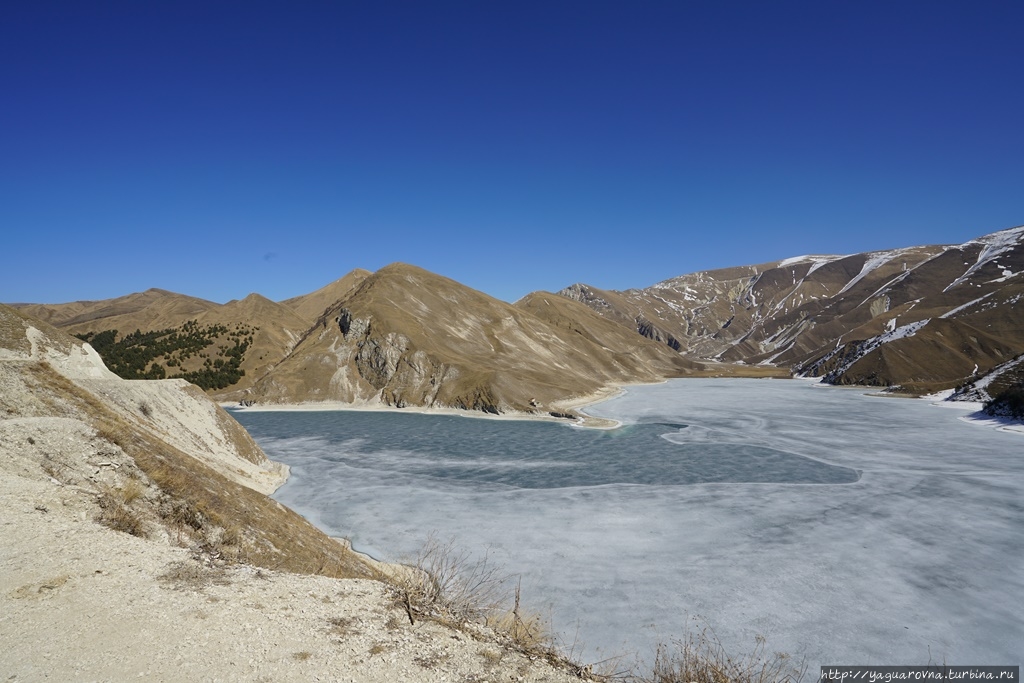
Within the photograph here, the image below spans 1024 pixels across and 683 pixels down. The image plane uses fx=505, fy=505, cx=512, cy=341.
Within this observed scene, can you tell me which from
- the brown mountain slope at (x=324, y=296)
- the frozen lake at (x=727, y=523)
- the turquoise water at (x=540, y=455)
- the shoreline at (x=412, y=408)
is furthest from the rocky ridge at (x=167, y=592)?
the brown mountain slope at (x=324, y=296)

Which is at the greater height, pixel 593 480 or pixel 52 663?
pixel 52 663

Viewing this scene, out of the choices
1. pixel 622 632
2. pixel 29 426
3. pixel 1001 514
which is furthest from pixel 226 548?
pixel 1001 514

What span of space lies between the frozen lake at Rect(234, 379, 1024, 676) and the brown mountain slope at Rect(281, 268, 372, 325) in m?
125

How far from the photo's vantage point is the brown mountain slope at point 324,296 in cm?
16988

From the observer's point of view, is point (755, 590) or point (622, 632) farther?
point (755, 590)

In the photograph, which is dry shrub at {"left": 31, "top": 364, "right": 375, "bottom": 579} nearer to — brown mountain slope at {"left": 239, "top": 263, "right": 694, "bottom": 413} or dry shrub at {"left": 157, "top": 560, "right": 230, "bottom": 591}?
dry shrub at {"left": 157, "top": 560, "right": 230, "bottom": 591}

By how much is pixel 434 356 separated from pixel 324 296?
113 meters

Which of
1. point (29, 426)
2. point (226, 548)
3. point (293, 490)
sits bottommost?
point (293, 490)

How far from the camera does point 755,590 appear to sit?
17172mm

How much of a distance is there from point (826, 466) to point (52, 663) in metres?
42.4

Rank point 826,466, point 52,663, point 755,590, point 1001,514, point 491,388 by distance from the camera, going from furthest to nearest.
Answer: point 491,388, point 826,466, point 1001,514, point 755,590, point 52,663

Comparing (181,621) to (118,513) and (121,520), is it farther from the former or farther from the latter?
(118,513)

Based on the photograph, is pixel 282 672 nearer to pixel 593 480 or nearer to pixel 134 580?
pixel 134 580

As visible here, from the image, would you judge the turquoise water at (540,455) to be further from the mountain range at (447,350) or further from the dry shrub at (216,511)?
the dry shrub at (216,511)
